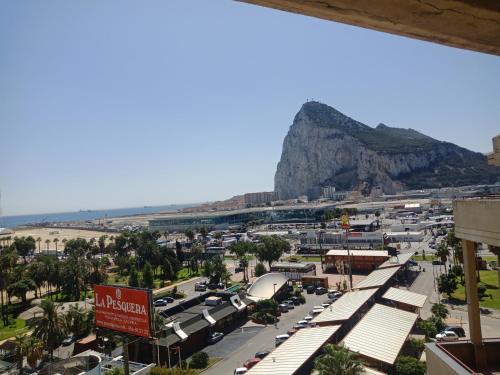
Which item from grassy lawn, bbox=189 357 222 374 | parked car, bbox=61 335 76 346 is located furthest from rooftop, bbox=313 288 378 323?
parked car, bbox=61 335 76 346

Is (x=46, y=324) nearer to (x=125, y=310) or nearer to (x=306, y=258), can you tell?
(x=125, y=310)

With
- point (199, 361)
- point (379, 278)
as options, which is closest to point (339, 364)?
point (199, 361)

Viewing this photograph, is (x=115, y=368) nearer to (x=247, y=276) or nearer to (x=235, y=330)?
(x=235, y=330)

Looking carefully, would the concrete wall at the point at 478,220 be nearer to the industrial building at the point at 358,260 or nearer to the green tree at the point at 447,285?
the green tree at the point at 447,285

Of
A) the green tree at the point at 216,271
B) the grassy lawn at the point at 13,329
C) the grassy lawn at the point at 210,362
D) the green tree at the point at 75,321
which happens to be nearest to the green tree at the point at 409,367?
the grassy lawn at the point at 210,362

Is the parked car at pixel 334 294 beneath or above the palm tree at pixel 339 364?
beneath

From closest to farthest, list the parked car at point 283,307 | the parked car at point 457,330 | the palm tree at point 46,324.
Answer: the palm tree at point 46,324 < the parked car at point 457,330 < the parked car at point 283,307

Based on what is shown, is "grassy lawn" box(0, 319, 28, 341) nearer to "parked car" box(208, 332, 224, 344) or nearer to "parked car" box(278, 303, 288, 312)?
"parked car" box(208, 332, 224, 344)
